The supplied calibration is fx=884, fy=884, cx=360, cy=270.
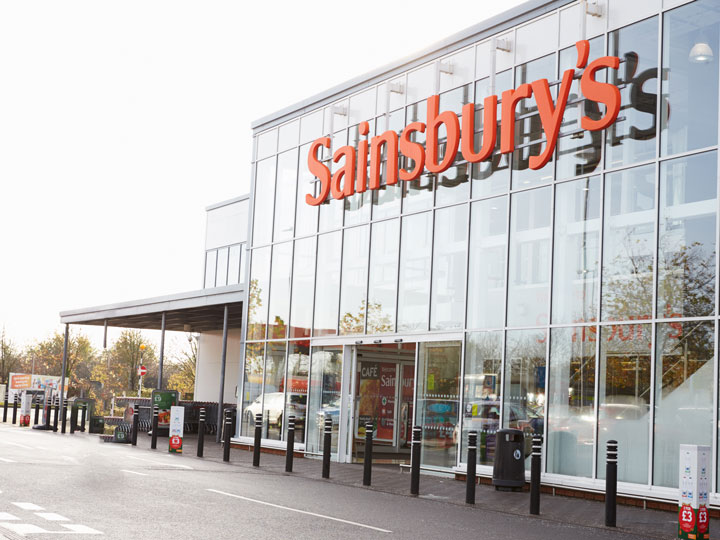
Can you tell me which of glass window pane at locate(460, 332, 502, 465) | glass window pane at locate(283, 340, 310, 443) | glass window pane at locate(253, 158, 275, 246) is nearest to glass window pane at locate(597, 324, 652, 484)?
glass window pane at locate(460, 332, 502, 465)

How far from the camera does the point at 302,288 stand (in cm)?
2392

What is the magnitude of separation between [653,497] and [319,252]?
1176 centimetres

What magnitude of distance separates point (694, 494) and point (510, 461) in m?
5.78

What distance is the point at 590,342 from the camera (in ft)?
51.3

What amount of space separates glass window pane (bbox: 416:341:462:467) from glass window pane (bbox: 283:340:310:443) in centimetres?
459

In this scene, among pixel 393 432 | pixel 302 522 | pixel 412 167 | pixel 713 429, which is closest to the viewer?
pixel 302 522

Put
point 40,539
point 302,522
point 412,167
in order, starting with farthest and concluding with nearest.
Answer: point 412,167 < point 302,522 < point 40,539

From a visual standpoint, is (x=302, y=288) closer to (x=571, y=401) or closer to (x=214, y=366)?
(x=571, y=401)

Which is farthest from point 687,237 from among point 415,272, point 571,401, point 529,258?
point 415,272

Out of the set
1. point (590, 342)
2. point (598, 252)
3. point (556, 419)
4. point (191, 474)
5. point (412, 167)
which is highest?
point (412, 167)

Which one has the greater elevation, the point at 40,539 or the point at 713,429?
Result: the point at 713,429

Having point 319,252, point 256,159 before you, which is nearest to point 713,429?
point 319,252

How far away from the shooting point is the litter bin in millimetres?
16047

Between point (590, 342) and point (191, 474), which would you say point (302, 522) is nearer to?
point (191, 474)
